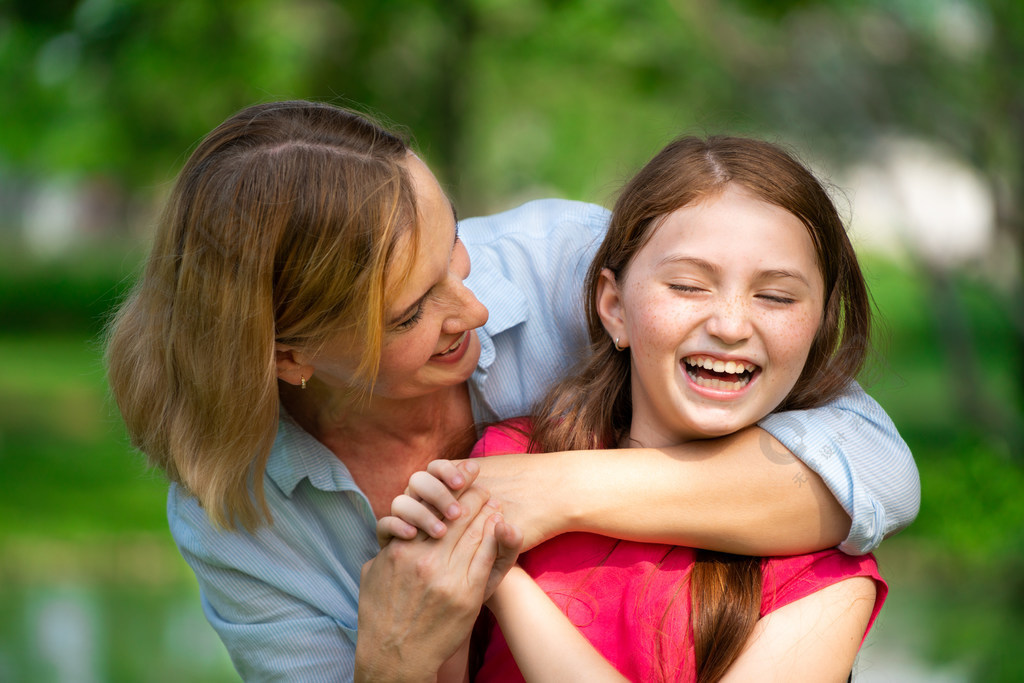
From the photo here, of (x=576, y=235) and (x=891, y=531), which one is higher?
(x=576, y=235)

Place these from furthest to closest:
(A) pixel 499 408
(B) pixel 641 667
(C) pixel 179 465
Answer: (A) pixel 499 408, (C) pixel 179 465, (B) pixel 641 667

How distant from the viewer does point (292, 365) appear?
87.0 inches

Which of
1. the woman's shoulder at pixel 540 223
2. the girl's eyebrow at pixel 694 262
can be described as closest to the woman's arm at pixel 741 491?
the girl's eyebrow at pixel 694 262

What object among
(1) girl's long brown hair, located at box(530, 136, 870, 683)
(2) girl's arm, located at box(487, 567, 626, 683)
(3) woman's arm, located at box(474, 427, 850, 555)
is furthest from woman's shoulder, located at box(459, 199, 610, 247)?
(2) girl's arm, located at box(487, 567, 626, 683)

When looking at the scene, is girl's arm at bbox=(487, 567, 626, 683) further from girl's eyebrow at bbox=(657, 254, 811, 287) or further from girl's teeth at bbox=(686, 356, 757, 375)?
girl's eyebrow at bbox=(657, 254, 811, 287)

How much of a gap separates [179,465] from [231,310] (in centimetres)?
37

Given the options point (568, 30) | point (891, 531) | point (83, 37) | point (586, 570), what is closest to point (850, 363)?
point (891, 531)

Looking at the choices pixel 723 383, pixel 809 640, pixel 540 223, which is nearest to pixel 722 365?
pixel 723 383

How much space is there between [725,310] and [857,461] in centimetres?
38

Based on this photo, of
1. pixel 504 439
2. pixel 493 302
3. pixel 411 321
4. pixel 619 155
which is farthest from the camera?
pixel 619 155

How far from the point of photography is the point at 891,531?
2.05 m

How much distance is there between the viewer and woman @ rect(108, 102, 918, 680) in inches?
79.1

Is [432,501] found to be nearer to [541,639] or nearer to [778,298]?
[541,639]

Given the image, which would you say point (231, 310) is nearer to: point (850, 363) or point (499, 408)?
point (499, 408)
